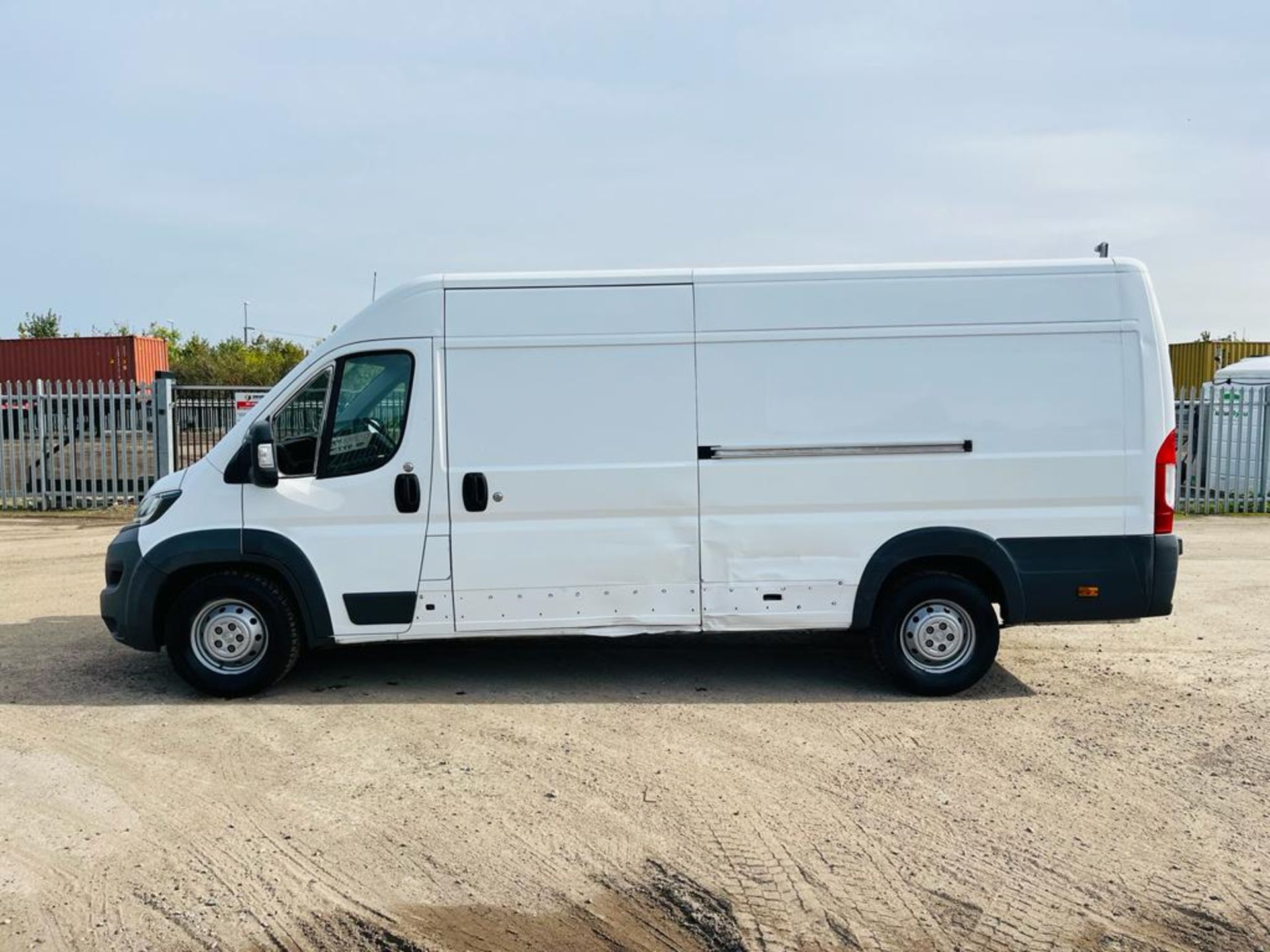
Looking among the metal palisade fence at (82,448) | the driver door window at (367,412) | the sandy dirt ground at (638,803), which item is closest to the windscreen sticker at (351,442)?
the driver door window at (367,412)

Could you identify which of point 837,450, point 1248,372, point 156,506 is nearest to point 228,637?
point 156,506

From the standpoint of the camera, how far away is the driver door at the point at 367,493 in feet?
21.0

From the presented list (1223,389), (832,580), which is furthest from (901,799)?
(1223,389)

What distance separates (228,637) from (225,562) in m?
0.49

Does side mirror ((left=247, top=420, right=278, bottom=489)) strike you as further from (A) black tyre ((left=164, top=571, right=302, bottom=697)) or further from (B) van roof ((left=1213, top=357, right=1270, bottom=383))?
(B) van roof ((left=1213, top=357, right=1270, bottom=383))

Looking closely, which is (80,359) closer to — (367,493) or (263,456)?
(263,456)

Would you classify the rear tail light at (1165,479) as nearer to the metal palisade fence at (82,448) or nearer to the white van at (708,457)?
the white van at (708,457)

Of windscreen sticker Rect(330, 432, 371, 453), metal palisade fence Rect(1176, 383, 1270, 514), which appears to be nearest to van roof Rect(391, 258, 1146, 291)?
windscreen sticker Rect(330, 432, 371, 453)

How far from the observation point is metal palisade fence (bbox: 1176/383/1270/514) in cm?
1619

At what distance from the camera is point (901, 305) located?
20.9 feet

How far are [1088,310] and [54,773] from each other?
20.5 feet

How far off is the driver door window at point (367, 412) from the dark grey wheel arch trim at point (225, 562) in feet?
1.71

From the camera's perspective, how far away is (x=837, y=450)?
251 inches

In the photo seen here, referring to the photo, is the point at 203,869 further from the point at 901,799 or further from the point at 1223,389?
the point at 1223,389
